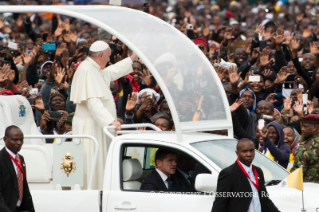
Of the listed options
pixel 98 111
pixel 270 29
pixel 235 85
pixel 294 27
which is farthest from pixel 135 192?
pixel 294 27

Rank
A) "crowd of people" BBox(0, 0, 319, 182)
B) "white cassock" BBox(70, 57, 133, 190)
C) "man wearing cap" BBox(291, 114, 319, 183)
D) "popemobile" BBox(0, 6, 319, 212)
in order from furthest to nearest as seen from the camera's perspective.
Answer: "crowd of people" BBox(0, 0, 319, 182)
"white cassock" BBox(70, 57, 133, 190)
"man wearing cap" BBox(291, 114, 319, 183)
"popemobile" BBox(0, 6, 319, 212)

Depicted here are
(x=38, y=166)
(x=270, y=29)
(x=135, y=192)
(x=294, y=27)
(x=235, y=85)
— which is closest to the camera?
(x=135, y=192)

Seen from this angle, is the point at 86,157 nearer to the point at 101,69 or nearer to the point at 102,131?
the point at 102,131

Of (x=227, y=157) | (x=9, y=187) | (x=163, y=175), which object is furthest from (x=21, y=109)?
(x=227, y=157)

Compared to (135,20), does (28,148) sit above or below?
below

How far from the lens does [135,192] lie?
733 cm

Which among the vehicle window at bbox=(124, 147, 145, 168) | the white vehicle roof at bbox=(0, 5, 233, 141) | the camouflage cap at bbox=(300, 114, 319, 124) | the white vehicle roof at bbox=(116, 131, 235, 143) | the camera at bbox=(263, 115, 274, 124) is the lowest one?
the vehicle window at bbox=(124, 147, 145, 168)

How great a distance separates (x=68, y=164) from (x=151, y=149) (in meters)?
1.02

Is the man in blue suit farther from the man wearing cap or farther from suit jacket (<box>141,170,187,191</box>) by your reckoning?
the man wearing cap

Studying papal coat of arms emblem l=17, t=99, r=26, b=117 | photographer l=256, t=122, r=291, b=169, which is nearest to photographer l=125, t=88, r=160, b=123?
papal coat of arms emblem l=17, t=99, r=26, b=117

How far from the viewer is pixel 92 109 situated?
8.38 metres

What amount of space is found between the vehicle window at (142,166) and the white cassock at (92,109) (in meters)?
0.63

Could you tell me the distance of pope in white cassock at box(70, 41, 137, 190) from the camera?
27.0 feet

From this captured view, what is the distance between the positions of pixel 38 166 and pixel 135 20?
2.10 m
